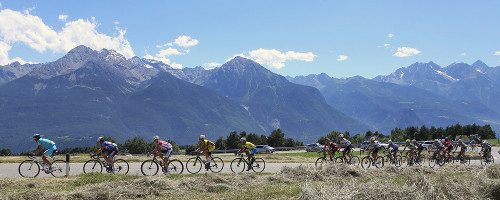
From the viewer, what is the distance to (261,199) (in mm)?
10125

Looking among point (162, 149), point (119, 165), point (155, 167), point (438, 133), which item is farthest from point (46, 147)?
point (438, 133)

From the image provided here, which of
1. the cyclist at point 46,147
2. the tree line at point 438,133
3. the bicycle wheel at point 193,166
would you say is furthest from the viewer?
the tree line at point 438,133

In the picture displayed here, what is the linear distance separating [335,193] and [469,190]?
4.42 meters

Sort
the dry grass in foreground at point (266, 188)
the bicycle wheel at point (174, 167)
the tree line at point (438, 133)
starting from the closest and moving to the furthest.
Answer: the dry grass in foreground at point (266, 188) < the bicycle wheel at point (174, 167) < the tree line at point (438, 133)

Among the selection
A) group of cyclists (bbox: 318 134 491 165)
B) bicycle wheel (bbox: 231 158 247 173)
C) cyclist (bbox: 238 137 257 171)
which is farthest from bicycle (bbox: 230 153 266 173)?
group of cyclists (bbox: 318 134 491 165)

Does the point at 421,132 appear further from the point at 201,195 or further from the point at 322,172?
the point at 201,195

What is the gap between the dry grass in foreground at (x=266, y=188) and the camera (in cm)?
918

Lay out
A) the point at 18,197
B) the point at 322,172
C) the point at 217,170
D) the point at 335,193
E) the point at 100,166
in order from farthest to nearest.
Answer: the point at 217,170
the point at 100,166
the point at 322,172
the point at 18,197
the point at 335,193

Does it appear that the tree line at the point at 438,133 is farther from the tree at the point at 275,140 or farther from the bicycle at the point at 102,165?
the bicycle at the point at 102,165

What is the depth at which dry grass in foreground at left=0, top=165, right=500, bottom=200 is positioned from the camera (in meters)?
9.18

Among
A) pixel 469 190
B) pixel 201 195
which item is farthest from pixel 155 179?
pixel 469 190

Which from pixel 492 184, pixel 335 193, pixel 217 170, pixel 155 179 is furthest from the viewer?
pixel 217 170

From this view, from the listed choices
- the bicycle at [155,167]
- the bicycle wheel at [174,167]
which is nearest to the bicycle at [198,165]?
the bicycle wheel at [174,167]

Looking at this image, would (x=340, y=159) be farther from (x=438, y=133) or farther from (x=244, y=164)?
(x=438, y=133)
